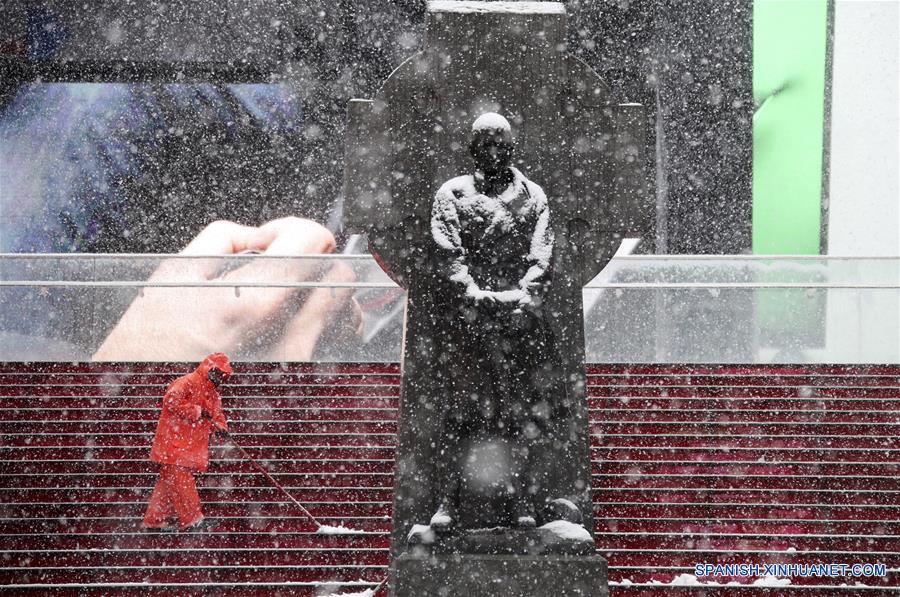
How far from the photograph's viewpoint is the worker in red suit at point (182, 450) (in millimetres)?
6789

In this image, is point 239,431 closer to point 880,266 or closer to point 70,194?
point 880,266

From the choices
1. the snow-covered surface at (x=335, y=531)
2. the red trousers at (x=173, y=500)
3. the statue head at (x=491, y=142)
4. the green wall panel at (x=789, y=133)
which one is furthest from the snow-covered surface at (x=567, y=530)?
the green wall panel at (x=789, y=133)

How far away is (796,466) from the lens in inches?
311

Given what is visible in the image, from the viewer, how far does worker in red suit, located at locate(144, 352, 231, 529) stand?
267 inches

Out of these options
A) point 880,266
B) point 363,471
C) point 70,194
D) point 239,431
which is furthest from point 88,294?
point 880,266

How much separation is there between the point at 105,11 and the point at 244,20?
2293 millimetres

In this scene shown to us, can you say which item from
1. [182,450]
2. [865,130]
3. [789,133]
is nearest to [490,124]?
[182,450]

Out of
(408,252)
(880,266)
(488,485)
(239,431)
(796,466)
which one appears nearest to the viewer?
(488,485)

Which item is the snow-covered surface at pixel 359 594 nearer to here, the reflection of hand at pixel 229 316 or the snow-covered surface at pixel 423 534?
the snow-covered surface at pixel 423 534

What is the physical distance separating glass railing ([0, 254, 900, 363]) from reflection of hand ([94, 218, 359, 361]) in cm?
1

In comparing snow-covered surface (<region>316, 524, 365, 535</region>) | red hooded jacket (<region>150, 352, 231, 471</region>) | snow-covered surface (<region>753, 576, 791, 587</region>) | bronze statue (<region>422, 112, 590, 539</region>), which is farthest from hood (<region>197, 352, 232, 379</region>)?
snow-covered surface (<region>753, 576, 791, 587</region>)

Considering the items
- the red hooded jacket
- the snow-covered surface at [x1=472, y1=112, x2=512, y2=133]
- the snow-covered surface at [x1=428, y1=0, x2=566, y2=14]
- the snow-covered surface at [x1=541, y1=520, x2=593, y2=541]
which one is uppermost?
the snow-covered surface at [x1=428, y1=0, x2=566, y2=14]

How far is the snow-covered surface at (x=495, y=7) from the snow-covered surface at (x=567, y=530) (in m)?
2.72

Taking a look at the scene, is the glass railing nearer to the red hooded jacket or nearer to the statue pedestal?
the red hooded jacket
